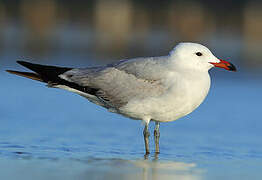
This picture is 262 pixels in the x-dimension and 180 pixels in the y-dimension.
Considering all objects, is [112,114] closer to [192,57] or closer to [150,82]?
[150,82]

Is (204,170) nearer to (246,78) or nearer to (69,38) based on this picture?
(246,78)

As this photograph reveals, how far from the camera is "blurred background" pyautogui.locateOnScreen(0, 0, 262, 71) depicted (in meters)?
19.3

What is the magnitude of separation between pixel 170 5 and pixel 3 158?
21.6m

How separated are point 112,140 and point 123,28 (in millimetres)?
14812

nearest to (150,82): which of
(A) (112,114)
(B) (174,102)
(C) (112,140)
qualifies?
(B) (174,102)

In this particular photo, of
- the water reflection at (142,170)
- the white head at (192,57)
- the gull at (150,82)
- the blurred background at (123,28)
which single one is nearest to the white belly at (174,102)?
the gull at (150,82)

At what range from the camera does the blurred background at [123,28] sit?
63.4 ft

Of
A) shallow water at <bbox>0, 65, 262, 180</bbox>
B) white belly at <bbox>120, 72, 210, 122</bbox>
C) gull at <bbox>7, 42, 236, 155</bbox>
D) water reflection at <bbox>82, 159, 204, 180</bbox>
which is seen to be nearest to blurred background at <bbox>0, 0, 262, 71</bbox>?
shallow water at <bbox>0, 65, 262, 180</bbox>

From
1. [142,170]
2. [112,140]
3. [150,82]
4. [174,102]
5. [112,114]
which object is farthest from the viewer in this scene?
[112,114]

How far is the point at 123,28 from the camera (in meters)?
24.3

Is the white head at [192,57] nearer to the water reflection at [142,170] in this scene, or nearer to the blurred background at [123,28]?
the water reflection at [142,170]

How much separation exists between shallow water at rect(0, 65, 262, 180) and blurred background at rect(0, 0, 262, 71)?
480cm

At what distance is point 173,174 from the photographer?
761 centimetres

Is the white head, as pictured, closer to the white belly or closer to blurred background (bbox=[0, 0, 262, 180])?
the white belly
